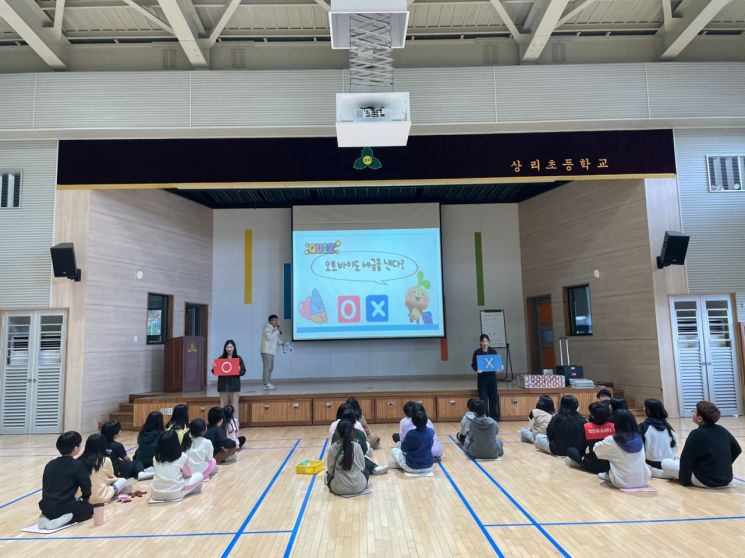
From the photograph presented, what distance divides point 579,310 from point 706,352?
2422mm

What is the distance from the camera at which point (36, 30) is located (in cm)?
748

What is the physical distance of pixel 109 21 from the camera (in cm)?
785

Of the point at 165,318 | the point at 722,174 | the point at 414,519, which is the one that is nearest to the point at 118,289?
the point at 165,318

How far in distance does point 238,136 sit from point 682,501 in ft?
25.0

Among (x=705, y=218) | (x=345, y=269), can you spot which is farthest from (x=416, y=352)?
(x=705, y=218)

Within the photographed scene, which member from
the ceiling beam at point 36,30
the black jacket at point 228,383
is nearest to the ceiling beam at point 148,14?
the ceiling beam at point 36,30

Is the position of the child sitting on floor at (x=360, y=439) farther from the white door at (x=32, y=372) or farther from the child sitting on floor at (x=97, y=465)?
the white door at (x=32, y=372)

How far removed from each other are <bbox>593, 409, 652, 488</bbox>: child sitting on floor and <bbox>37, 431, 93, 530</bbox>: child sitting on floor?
15.0 feet

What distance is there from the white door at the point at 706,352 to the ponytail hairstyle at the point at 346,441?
254 inches

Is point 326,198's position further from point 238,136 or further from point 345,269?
point 238,136

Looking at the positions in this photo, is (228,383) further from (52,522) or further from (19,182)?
(19,182)

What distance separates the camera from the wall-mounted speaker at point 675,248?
800cm

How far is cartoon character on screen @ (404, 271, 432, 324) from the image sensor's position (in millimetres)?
11031

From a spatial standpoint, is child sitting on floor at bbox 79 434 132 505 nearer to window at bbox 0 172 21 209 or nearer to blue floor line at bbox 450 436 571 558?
blue floor line at bbox 450 436 571 558
